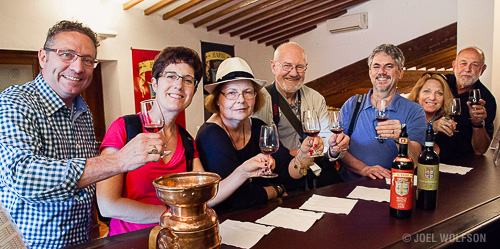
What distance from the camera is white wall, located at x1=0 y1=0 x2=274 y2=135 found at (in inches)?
193

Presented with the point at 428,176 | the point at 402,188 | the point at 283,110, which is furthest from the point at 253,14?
the point at 402,188

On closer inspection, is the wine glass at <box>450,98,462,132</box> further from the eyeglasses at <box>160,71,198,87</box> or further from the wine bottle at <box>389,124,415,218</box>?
the eyeglasses at <box>160,71,198,87</box>

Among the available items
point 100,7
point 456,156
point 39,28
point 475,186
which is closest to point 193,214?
point 475,186

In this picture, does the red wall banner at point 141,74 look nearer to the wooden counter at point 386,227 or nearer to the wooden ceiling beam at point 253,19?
the wooden ceiling beam at point 253,19

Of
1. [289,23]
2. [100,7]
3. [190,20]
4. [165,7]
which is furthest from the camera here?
[289,23]

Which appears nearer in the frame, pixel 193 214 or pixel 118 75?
pixel 193 214

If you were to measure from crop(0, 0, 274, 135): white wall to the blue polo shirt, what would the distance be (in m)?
4.79

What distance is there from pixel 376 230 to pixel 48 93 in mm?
1687

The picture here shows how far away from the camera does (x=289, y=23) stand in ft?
31.8

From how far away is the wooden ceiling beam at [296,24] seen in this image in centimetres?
957

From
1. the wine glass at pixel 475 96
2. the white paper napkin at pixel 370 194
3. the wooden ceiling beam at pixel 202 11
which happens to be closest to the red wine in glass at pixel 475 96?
Result: the wine glass at pixel 475 96

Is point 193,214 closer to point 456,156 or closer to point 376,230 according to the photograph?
point 376,230

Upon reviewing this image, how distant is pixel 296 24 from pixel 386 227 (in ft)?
29.7

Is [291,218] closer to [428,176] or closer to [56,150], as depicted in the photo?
[428,176]
